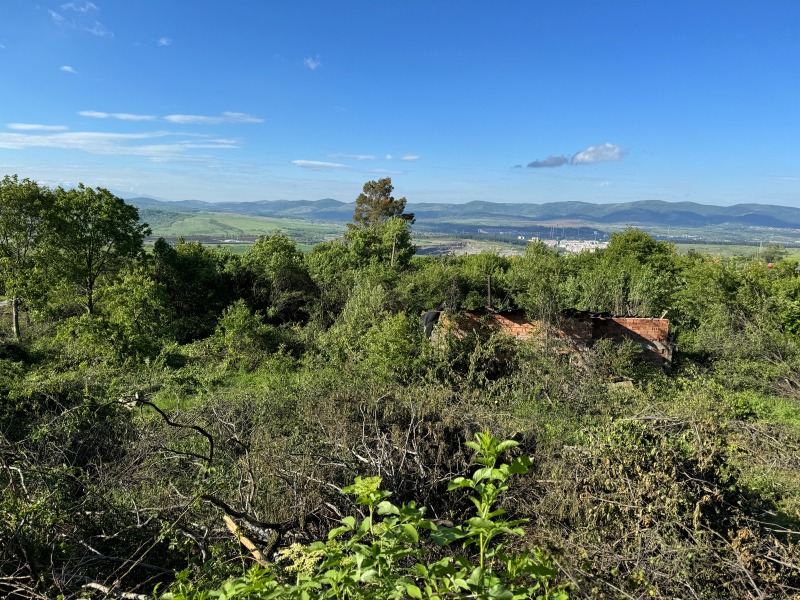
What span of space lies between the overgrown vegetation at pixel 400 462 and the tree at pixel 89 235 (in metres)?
2.82

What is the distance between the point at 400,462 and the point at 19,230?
1823cm

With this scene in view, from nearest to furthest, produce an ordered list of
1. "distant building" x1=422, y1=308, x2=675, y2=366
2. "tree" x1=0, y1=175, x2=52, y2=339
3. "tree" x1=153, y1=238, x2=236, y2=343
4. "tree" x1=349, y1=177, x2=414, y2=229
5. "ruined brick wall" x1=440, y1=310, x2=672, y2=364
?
"distant building" x1=422, y1=308, x2=675, y2=366
"ruined brick wall" x1=440, y1=310, x2=672, y2=364
"tree" x1=0, y1=175, x2=52, y2=339
"tree" x1=153, y1=238, x2=236, y2=343
"tree" x1=349, y1=177, x2=414, y2=229

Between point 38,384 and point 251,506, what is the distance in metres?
5.30

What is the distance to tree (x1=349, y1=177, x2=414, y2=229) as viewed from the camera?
46062 mm

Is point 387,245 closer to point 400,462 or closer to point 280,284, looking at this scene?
point 280,284

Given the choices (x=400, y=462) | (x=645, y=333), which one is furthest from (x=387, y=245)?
Answer: (x=400, y=462)

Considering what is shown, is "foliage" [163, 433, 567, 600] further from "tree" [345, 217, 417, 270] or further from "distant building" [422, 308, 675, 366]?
"tree" [345, 217, 417, 270]

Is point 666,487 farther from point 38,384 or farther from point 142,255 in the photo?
point 142,255

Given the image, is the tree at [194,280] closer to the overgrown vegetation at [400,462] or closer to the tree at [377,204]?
the overgrown vegetation at [400,462]

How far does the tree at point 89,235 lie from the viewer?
55.4 ft

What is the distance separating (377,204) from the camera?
4631cm

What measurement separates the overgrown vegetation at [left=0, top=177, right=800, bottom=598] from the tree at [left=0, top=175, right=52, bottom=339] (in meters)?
2.10

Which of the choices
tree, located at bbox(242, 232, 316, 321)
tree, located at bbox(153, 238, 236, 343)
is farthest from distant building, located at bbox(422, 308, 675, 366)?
tree, located at bbox(153, 238, 236, 343)

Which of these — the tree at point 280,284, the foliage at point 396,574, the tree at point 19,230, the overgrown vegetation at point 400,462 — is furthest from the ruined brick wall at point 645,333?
the tree at point 19,230
